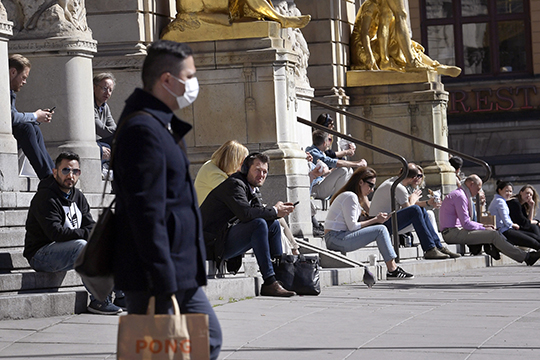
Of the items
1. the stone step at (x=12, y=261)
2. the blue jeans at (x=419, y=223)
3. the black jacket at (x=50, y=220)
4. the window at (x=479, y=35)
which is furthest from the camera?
the window at (x=479, y=35)

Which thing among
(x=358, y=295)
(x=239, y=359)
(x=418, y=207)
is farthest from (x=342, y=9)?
(x=239, y=359)

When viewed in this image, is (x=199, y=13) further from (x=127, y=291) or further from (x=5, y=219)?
(x=127, y=291)

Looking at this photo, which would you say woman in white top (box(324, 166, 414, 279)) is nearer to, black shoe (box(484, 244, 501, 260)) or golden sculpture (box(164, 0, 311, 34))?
golden sculpture (box(164, 0, 311, 34))

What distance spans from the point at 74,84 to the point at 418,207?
191 inches

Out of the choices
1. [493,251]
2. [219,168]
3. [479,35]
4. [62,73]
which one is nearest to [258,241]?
[219,168]

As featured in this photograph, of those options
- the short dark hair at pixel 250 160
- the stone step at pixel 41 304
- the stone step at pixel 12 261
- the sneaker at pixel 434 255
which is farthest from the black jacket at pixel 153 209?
the sneaker at pixel 434 255

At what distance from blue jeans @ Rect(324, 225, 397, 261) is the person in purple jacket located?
3389 millimetres

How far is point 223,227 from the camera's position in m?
9.14

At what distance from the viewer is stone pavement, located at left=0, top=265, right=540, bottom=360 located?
20.6ft

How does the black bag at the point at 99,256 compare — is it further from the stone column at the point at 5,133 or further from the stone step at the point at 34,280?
the stone column at the point at 5,133

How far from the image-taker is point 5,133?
345 inches

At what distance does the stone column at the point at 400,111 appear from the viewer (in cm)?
1866

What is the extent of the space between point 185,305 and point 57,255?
145 inches

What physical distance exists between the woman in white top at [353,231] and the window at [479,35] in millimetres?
24656
